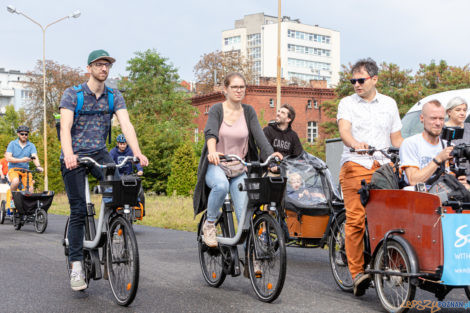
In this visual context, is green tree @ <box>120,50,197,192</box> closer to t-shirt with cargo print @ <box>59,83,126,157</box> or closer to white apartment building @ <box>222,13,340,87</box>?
t-shirt with cargo print @ <box>59,83,126,157</box>

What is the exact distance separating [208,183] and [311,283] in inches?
61.4

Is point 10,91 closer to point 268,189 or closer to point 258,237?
point 258,237

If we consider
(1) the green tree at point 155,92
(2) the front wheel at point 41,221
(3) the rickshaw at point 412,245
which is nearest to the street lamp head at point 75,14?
(1) the green tree at point 155,92

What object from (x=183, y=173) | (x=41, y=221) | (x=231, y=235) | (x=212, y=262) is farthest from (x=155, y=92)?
(x=231, y=235)

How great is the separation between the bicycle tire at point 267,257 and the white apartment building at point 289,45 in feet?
360

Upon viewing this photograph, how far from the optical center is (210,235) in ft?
21.4

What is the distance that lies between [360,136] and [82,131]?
258 cm

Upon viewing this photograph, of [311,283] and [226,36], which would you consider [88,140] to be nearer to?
[311,283]

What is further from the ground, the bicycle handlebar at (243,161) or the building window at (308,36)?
the building window at (308,36)

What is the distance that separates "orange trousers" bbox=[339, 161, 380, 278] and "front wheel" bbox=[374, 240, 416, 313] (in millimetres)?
483

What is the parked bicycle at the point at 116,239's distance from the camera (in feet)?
18.1

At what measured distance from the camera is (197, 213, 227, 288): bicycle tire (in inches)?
257

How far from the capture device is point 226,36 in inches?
4887

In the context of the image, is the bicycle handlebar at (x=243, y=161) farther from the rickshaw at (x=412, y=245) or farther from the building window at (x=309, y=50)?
the building window at (x=309, y=50)
